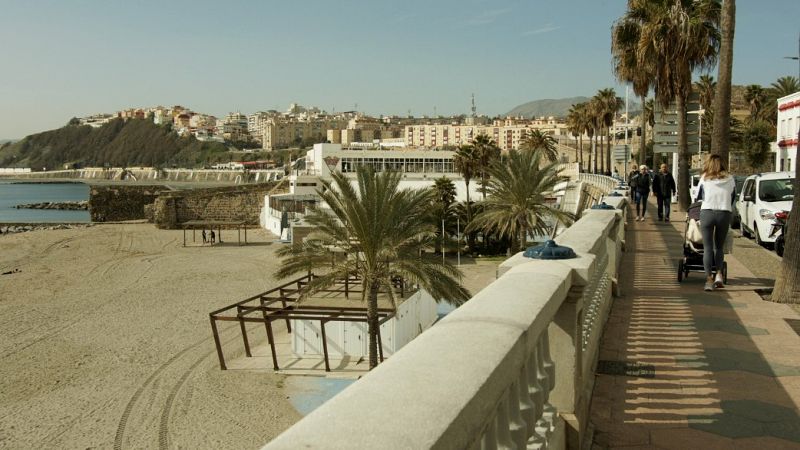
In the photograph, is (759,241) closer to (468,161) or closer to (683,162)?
(683,162)

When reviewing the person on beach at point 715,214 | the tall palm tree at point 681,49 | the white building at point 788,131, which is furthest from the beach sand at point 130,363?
the white building at point 788,131

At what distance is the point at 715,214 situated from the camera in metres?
7.87

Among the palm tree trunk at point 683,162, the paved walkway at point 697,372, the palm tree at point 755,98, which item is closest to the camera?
the paved walkway at point 697,372

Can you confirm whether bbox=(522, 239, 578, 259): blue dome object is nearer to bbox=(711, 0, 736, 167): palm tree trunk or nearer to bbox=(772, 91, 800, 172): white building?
bbox=(711, 0, 736, 167): palm tree trunk

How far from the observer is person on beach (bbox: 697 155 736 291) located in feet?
25.5

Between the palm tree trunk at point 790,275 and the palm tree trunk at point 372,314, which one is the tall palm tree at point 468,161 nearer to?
the palm tree trunk at point 372,314

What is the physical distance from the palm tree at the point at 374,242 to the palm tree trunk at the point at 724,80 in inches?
277

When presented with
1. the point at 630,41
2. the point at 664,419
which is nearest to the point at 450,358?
the point at 664,419

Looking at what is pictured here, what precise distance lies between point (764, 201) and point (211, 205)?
206ft

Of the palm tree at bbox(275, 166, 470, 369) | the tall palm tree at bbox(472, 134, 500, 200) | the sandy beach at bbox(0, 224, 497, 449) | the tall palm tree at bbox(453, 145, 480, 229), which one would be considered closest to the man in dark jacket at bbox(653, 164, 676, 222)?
the palm tree at bbox(275, 166, 470, 369)

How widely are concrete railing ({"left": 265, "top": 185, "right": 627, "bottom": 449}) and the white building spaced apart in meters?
36.4

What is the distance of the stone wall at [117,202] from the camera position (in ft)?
268

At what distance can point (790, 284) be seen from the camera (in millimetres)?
7418

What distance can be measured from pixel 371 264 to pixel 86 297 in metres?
19.2
